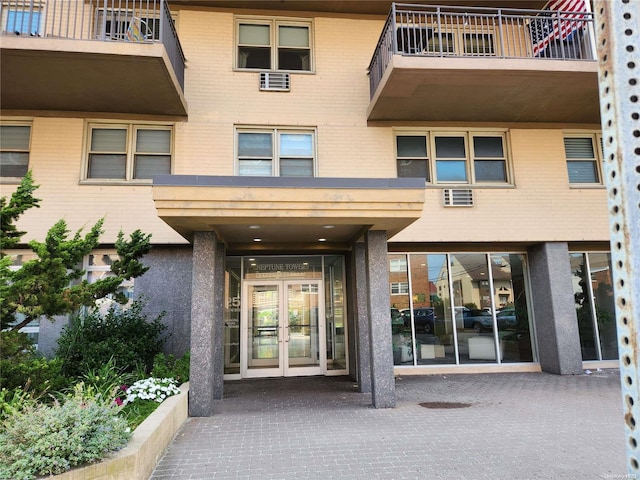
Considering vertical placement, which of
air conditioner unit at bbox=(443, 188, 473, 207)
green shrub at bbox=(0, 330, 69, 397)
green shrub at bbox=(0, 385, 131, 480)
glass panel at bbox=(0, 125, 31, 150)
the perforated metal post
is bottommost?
green shrub at bbox=(0, 385, 131, 480)

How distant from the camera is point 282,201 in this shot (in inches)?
268

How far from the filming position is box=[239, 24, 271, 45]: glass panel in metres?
11.4

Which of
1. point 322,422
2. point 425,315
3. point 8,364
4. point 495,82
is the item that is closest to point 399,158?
point 495,82

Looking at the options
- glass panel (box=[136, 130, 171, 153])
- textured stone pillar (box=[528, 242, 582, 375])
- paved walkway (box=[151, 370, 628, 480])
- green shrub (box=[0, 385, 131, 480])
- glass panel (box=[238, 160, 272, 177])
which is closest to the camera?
green shrub (box=[0, 385, 131, 480])

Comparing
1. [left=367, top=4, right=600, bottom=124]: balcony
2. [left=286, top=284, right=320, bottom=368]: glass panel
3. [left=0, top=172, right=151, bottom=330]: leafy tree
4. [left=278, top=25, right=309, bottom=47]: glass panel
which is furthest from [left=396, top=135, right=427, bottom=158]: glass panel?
[left=0, top=172, right=151, bottom=330]: leafy tree

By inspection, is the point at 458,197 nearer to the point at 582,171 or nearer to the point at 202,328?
the point at 582,171

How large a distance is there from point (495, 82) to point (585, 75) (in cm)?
200

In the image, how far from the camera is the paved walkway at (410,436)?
4.93m

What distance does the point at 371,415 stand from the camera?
284 inches

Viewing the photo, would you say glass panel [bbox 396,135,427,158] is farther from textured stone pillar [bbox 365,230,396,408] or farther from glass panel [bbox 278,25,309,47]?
textured stone pillar [bbox 365,230,396,408]

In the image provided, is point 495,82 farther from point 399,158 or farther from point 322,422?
point 322,422

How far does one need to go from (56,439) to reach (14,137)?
8938 mm

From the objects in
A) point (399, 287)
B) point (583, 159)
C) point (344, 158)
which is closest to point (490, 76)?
point (344, 158)

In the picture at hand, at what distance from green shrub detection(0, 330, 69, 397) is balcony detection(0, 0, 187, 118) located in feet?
19.3
